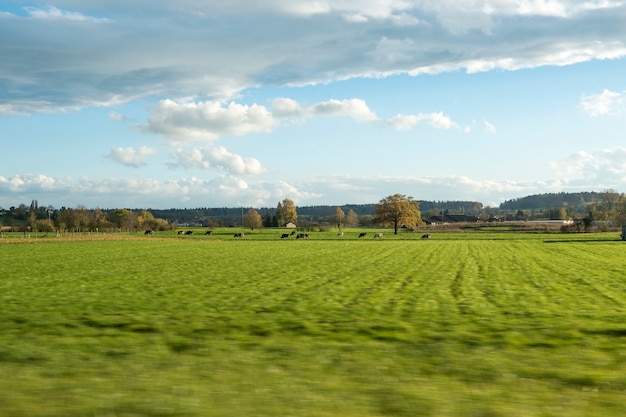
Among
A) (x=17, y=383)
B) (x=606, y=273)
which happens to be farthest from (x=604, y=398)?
(x=606, y=273)

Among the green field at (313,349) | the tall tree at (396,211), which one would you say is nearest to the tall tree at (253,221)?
the tall tree at (396,211)

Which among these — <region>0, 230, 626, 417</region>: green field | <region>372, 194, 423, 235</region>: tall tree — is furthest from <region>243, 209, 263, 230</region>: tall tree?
<region>0, 230, 626, 417</region>: green field

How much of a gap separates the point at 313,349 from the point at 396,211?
11894 cm

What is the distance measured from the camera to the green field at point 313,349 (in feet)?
29.1

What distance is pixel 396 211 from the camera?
130m

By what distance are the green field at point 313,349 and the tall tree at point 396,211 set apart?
105m

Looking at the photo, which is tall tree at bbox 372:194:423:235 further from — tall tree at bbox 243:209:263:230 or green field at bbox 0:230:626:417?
green field at bbox 0:230:626:417

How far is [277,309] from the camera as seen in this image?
18312 mm

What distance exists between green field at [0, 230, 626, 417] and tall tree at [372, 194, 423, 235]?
105 meters

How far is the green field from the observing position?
29.1ft

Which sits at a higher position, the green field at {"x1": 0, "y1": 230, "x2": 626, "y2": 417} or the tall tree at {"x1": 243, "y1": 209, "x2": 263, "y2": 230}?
the tall tree at {"x1": 243, "y1": 209, "x2": 263, "y2": 230}

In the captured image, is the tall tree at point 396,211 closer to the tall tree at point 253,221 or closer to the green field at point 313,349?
the tall tree at point 253,221

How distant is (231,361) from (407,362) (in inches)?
138

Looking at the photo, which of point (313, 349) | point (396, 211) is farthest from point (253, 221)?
point (313, 349)
